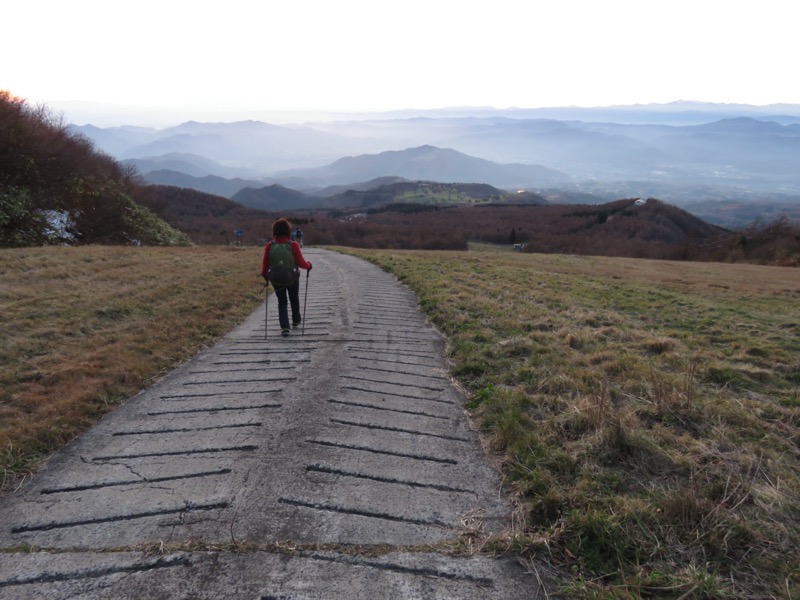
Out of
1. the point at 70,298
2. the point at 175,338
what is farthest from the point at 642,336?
the point at 70,298

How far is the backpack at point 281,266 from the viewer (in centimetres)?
838

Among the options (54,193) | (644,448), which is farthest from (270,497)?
(54,193)

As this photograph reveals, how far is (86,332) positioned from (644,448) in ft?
29.5

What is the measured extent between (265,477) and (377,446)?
111 cm

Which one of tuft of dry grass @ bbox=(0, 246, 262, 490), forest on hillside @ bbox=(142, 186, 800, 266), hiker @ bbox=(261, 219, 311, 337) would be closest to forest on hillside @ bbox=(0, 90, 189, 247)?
tuft of dry grass @ bbox=(0, 246, 262, 490)

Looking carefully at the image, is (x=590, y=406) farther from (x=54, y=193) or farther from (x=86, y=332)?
(x=54, y=193)

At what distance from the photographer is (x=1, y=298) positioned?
33.1 ft

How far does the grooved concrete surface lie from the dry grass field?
1.15ft

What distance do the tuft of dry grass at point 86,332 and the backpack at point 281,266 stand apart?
161 cm

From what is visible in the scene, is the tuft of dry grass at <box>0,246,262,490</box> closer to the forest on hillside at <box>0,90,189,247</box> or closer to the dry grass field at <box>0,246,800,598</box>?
the dry grass field at <box>0,246,800,598</box>

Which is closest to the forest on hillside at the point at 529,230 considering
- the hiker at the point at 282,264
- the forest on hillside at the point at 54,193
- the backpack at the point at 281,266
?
the forest on hillside at the point at 54,193

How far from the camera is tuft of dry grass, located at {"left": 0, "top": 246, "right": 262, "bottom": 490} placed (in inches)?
194

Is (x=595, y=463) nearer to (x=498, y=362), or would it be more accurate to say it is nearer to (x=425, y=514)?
(x=425, y=514)

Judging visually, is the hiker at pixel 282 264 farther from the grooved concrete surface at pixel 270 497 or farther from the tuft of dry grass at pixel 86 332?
the grooved concrete surface at pixel 270 497
